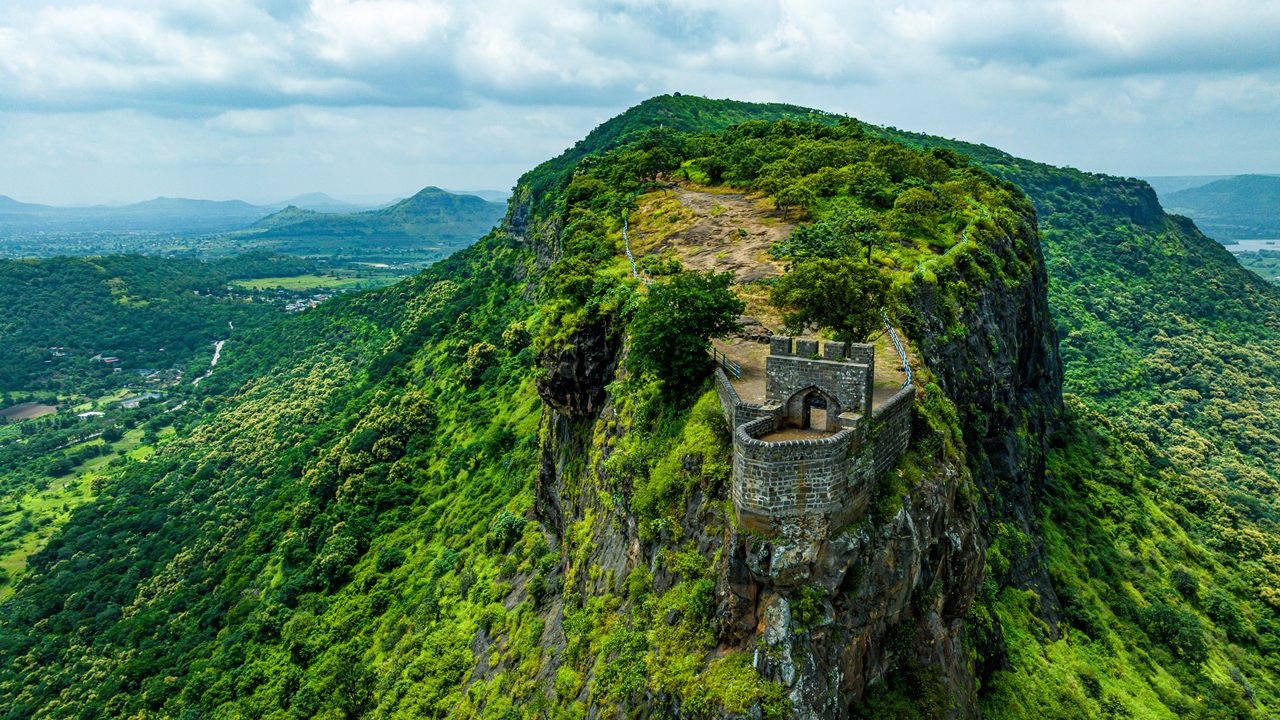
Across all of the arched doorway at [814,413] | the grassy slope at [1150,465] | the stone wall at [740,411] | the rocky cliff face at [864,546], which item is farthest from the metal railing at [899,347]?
the grassy slope at [1150,465]

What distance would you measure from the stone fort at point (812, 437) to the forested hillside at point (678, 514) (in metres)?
1.04

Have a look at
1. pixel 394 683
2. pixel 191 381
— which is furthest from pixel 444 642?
pixel 191 381

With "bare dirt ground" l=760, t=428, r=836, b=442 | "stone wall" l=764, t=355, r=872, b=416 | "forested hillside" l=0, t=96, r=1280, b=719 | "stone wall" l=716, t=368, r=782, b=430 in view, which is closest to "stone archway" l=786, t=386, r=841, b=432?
"stone wall" l=764, t=355, r=872, b=416

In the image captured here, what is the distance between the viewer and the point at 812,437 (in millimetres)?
24188

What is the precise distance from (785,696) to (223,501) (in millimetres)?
89551

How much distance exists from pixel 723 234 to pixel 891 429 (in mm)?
34928

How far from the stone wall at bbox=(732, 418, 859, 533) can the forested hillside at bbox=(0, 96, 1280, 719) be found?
1159 mm

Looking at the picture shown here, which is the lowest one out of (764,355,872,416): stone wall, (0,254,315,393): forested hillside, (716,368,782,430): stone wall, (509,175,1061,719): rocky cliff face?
(0,254,315,393): forested hillside

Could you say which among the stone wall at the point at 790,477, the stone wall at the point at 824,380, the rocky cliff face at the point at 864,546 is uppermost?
the stone wall at the point at 824,380

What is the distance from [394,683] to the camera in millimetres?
43188

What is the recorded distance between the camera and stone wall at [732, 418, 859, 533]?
2202cm

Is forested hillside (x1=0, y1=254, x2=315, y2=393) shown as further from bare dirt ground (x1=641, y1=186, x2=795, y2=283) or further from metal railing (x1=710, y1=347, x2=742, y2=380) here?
metal railing (x1=710, y1=347, x2=742, y2=380)

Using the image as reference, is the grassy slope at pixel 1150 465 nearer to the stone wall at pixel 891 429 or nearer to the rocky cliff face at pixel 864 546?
the rocky cliff face at pixel 864 546

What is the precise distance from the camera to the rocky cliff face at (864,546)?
22359 mm
